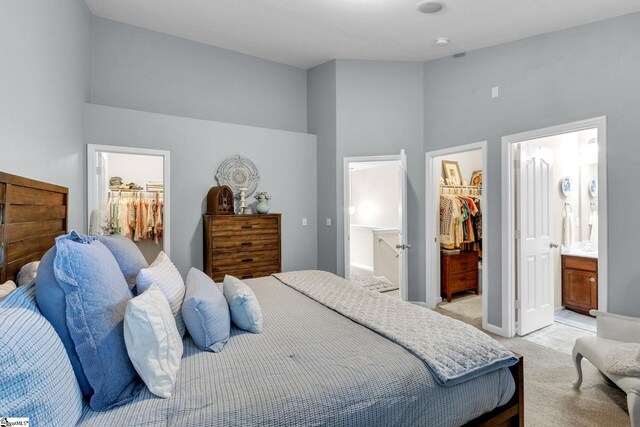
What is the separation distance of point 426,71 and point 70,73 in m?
3.76

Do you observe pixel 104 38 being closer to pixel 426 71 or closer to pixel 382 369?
pixel 426 71

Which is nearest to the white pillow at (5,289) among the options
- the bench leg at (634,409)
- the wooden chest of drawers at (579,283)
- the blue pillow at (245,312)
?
the blue pillow at (245,312)

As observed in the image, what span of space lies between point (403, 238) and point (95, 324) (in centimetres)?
340

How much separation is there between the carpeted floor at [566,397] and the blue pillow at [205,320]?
198cm

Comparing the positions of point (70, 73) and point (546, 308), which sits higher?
point (70, 73)

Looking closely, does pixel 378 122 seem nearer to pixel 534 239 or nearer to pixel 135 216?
pixel 534 239

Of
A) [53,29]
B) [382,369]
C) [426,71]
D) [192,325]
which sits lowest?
[382,369]

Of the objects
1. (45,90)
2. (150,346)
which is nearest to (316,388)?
(150,346)

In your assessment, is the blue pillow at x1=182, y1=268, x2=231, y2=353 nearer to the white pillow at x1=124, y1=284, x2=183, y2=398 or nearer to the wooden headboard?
the white pillow at x1=124, y1=284, x2=183, y2=398

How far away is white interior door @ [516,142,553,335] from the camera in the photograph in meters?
3.47

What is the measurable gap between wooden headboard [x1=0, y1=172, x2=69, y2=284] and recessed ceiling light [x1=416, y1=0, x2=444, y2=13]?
3232mm

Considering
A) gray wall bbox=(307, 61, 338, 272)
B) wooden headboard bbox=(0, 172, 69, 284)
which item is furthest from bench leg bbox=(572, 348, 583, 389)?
wooden headboard bbox=(0, 172, 69, 284)

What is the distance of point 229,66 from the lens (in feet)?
13.9

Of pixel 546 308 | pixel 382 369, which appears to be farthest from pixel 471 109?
pixel 382 369
